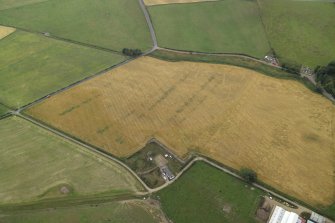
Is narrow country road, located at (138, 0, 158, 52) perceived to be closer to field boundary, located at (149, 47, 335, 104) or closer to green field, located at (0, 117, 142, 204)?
field boundary, located at (149, 47, 335, 104)

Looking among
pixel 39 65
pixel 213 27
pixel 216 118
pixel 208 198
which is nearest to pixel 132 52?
pixel 39 65

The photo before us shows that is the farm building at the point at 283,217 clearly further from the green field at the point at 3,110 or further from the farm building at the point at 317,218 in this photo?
the green field at the point at 3,110

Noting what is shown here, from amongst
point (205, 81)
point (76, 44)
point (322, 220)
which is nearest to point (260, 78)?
point (205, 81)

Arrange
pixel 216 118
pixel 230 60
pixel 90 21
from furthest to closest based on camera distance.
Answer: pixel 90 21
pixel 230 60
pixel 216 118

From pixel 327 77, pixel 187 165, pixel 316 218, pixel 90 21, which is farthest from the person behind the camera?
pixel 90 21

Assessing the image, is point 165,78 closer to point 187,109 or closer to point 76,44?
point 187,109

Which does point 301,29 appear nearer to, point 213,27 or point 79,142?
point 213,27
